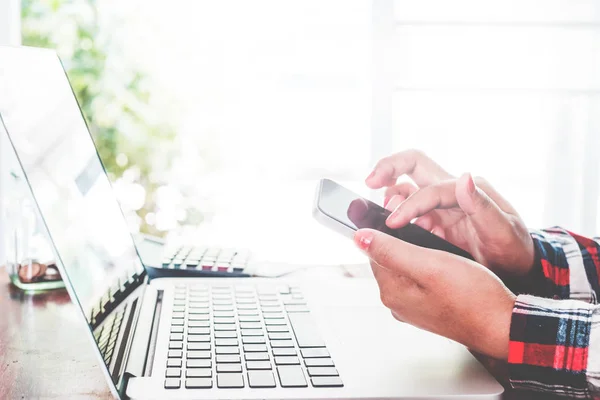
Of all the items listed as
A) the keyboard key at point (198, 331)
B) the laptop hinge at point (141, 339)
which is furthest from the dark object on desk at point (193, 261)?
the keyboard key at point (198, 331)

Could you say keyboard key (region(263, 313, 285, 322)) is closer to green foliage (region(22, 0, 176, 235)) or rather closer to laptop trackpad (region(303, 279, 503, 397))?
laptop trackpad (region(303, 279, 503, 397))

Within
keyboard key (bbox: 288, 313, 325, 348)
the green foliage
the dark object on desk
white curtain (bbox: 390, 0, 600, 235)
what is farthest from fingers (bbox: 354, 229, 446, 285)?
the green foliage

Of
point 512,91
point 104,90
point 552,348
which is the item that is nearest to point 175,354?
point 552,348

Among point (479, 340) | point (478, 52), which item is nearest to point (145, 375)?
point (479, 340)

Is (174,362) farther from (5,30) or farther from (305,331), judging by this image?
(5,30)

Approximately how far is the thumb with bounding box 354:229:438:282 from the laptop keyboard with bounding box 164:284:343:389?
0.33ft

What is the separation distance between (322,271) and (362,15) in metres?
2.24

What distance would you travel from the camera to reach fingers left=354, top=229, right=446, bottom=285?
61 cm

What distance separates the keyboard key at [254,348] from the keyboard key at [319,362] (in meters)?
0.05

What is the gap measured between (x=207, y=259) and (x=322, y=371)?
0.52 meters

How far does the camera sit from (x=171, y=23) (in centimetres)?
325

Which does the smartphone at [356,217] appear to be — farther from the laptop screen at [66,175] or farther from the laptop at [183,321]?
the laptop screen at [66,175]

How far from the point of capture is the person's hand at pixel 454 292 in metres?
0.60

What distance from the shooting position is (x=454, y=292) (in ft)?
1.98
